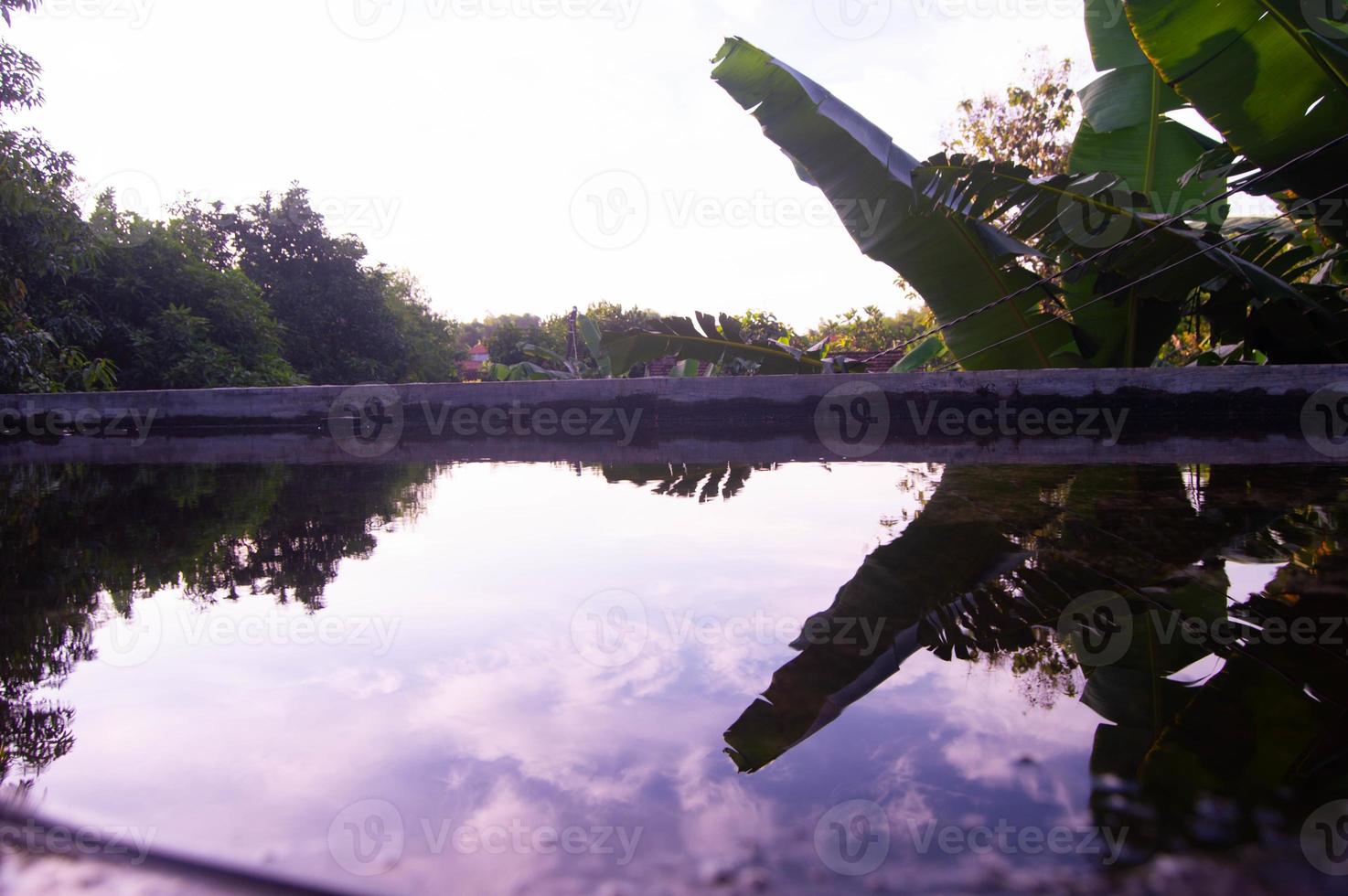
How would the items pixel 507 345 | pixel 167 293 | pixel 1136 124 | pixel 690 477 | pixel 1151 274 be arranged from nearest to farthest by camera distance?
pixel 690 477, pixel 1151 274, pixel 1136 124, pixel 167 293, pixel 507 345

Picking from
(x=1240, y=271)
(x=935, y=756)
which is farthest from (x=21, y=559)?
(x=1240, y=271)

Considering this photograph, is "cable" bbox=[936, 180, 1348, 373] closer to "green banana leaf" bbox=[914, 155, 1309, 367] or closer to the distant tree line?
"green banana leaf" bbox=[914, 155, 1309, 367]

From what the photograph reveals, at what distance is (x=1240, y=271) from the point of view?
3.45 m

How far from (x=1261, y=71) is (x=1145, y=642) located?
11.8 ft

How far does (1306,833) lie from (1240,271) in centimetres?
368

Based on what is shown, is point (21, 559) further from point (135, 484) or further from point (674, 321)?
point (674, 321)

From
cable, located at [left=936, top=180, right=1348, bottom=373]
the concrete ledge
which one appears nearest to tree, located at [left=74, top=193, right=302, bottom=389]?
the concrete ledge

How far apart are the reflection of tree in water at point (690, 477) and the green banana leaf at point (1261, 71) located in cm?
255

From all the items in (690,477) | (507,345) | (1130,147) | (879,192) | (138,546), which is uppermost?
(507,345)

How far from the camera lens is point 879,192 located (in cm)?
409

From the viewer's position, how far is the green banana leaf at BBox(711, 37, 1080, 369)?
3.91 m

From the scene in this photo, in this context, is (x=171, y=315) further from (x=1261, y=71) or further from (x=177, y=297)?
(x=1261, y=71)

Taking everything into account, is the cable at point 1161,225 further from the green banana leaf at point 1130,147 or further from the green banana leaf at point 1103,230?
the green banana leaf at point 1130,147

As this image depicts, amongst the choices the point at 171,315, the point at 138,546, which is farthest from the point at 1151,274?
the point at 171,315
